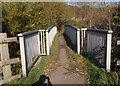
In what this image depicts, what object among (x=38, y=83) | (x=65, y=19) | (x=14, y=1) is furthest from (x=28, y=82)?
(x=65, y=19)

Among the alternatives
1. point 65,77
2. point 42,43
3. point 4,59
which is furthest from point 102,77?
point 42,43

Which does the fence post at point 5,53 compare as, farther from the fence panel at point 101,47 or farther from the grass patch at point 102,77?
the fence panel at point 101,47

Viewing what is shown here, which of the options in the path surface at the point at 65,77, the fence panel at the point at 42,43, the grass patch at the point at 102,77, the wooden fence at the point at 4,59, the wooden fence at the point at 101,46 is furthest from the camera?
the fence panel at the point at 42,43

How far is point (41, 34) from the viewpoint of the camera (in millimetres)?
10805

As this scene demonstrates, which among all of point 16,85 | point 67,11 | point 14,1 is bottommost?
point 16,85

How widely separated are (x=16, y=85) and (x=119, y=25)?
5.19 metres

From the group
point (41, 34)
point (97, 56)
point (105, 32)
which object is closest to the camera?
point (105, 32)

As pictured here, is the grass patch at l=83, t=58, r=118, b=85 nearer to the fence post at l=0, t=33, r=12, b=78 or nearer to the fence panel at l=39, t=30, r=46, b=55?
the fence post at l=0, t=33, r=12, b=78

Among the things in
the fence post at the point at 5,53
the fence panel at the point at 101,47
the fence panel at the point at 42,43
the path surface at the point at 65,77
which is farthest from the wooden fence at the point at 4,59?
the fence panel at the point at 42,43

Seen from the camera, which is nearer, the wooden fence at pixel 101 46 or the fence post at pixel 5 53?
the fence post at pixel 5 53

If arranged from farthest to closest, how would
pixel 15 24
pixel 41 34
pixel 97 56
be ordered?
pixel 41 34 → pixel 15 24 → pixel 97 56

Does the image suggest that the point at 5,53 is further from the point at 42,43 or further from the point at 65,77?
the point at 42,43

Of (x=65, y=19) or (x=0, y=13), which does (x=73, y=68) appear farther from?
(x=65, y=19)

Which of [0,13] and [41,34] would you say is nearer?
[0,13]
